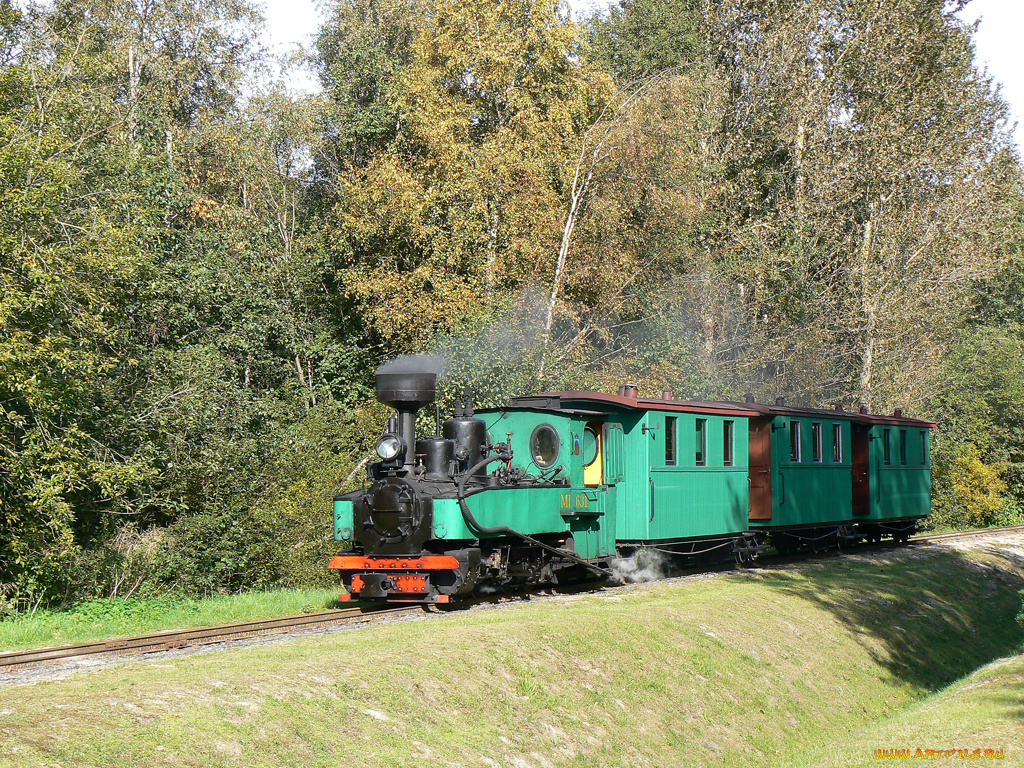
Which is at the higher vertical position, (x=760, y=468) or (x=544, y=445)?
(x=544, y=445)

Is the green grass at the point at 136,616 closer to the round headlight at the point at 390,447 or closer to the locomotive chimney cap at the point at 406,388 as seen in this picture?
the round headlight at the point at 390,447

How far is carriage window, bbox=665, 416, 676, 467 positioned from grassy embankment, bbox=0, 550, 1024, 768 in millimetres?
2179

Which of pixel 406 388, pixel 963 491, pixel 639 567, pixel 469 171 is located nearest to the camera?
pixel 406 388

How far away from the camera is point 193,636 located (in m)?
12.1

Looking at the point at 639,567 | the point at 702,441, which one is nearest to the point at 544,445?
the point at 639,567

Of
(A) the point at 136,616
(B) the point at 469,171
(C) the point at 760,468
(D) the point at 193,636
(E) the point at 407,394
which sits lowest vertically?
(A) the point at 136,616

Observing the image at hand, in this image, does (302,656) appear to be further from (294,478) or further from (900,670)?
(294,478)

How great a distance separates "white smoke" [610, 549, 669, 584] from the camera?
57.0ft

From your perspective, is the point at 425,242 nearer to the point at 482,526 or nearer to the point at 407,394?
the point at 407,394

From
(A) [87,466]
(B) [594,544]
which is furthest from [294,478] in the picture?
(B) [594,544]

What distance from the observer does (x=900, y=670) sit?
51.0 ft

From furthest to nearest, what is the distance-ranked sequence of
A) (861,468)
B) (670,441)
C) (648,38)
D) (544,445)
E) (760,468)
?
(648,38) < (861,468) < (760,468) < (670,441) < (544,445)

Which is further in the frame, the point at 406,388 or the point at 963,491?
the point at 963,491

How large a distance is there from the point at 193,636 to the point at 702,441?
980 centimetres
